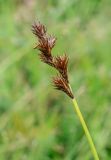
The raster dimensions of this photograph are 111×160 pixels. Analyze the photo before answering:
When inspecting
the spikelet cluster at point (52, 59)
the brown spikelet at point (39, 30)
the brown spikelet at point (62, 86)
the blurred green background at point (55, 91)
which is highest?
the blurred green background at point (55, 91)

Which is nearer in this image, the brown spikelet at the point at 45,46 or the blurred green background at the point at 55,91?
the brown spikelet at the point at 45,46

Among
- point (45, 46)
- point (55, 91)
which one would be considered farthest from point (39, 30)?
A: point (55, 91)

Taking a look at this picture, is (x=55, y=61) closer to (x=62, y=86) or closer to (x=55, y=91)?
(x=62, y=86)

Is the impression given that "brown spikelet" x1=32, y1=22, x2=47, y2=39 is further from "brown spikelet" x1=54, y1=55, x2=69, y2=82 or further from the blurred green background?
the blurred green background

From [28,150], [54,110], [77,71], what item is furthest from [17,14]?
[28,150]

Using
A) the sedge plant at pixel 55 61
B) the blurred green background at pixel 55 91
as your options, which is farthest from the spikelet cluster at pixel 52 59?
the blurred green background at pixel 55 91

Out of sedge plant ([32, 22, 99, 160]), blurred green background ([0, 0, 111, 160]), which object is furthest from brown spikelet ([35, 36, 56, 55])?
blurred green background ([0, 0, 111, 160])

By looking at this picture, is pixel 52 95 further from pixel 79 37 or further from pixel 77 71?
pixel 79 37

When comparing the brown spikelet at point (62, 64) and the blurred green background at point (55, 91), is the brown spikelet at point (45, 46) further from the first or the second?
the blurred green background at point (55, 91)
